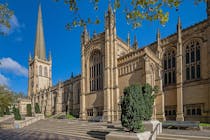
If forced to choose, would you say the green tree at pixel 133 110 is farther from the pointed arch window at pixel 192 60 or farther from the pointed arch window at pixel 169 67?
the pointed arch window at pixel 169 67

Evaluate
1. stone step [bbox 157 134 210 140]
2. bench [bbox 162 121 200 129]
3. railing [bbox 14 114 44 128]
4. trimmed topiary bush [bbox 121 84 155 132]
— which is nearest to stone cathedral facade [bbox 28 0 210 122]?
trimmed topiary bush [bbox 121 84 155 132]

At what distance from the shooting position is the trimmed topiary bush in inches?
581

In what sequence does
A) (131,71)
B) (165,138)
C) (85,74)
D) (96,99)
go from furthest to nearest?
(85,74) < (96,99) < (131,71) < (165,138)

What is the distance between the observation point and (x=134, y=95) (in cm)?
1531

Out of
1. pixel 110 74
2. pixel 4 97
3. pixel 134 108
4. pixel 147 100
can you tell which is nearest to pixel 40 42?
pixel 4 97

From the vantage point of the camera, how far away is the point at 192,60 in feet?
101

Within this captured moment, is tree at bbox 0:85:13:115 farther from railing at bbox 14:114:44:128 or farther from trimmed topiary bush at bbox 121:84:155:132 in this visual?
trimmed topiary bush at bbox 121:84:155:132

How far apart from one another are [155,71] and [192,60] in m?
5.65

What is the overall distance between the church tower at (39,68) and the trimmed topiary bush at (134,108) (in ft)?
225

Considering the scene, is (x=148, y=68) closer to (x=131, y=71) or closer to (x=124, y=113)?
(x=131, y=71)

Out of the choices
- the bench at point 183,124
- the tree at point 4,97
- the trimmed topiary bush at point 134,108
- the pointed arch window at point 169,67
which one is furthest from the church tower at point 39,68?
the trimmed topiary bush at point 134,108

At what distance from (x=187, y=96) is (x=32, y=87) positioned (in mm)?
67051

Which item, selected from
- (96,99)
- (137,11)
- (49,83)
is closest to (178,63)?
(96,99)

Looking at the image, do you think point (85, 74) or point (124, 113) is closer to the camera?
point (124, 113)
